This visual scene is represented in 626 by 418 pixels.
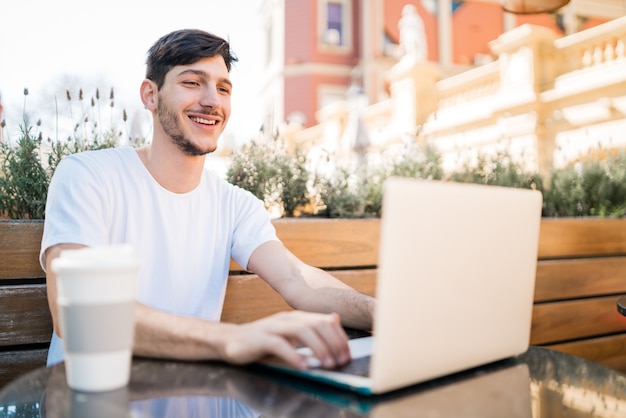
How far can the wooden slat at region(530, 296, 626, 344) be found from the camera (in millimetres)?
2826

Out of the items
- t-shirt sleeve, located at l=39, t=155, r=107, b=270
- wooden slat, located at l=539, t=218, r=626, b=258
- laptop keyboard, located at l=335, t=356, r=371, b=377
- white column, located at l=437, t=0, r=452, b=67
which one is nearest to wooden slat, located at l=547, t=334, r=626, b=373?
wooden slat, located at l=539, t=218, r=626, b=258

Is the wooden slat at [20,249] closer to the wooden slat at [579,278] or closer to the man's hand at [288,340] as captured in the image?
the man's hand at [288,340]

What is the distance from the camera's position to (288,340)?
0.93m

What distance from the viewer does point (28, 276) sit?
1729mm

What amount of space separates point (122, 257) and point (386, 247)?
0.34 m

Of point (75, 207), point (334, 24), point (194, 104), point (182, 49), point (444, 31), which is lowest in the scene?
point (75, 207)

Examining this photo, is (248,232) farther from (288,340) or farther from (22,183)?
(22,183)

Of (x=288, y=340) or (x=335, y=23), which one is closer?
(x=288, y=340)

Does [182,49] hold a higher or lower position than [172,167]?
higher

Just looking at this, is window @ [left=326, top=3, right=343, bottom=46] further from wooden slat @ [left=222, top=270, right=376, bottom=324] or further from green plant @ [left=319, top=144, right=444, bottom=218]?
wooden slat @ [left=222, top=270, right=376, bottom=324]

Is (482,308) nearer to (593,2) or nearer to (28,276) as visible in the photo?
(28,276)

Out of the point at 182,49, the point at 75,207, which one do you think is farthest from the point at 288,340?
the point at 182,49

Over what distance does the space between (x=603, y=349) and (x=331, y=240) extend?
1.86 metres

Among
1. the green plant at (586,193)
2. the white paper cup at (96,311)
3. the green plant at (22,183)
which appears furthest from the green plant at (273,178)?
the white paper cup at (96,311)
